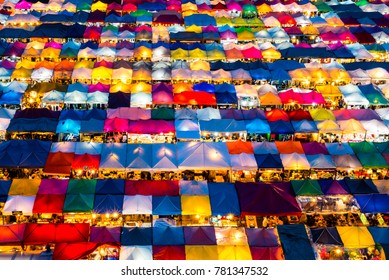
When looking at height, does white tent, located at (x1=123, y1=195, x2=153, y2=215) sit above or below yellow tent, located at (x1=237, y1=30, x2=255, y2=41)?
below

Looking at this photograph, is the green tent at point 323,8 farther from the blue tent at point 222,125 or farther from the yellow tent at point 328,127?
the blue tent at point 222,125

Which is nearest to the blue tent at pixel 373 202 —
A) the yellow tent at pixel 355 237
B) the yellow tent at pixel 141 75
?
the yellow tent at pixel 355 237

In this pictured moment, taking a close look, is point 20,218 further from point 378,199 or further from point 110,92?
point 378,199

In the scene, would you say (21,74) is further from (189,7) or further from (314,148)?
(314,148)

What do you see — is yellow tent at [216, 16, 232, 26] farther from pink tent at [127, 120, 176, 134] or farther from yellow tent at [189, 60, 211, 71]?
pink tent at [127, 120, 176, 134]

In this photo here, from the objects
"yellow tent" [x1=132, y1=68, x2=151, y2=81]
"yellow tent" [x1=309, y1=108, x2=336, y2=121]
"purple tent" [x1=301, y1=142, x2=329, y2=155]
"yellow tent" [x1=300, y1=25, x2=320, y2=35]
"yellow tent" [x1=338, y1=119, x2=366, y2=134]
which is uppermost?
"yellow tent" [x1=300, y1=25, x2=320, y2=35]

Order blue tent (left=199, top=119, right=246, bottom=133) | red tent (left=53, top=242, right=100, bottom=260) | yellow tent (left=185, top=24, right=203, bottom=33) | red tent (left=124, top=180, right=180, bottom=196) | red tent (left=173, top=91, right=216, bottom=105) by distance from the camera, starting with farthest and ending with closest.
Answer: yellow tent (left=185, top=24, right=203, bottom=33), red tent (left=173, top=91, right=216, bottom=105), blue tent (left=199, top=119, right=246, bottom=133), red tent (left=124, top=180, right=180, bottom=196), red tent (left=53, top=242, right=100, bottom=260)

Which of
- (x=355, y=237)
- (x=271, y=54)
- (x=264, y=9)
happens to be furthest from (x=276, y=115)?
(x=264, y=9)

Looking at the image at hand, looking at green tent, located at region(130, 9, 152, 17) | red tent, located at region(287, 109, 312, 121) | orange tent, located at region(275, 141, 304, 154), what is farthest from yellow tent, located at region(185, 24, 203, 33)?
orange tent, located at region(275, 141, 304, 154)
